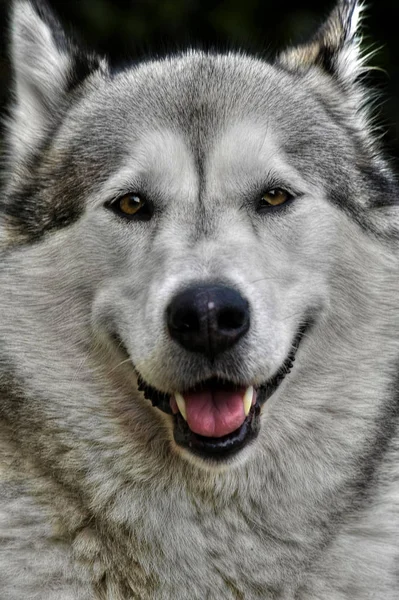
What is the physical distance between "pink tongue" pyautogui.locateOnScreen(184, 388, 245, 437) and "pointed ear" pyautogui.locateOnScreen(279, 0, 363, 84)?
1794mm

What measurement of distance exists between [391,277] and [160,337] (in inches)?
47.2

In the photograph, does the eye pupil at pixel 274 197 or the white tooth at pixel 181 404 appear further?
the eye pupil at pixel 274 197

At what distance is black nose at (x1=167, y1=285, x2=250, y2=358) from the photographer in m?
Result: 3.56

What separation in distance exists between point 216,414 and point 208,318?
0.41m

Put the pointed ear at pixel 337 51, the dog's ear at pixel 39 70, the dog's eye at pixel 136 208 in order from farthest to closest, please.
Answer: the pointed ear at pixel 337 51 → the dog's ear at pixel 39 70 → the dog's eye at pixel 136 208

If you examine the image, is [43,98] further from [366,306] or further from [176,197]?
[366,306]

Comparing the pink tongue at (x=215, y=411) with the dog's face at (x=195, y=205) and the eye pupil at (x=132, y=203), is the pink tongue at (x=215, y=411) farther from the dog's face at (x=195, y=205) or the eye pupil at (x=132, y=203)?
the eye pupil at (x=132, y=203)

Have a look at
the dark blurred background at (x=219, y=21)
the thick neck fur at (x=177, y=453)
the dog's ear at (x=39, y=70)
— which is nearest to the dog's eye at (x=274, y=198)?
the thick neck fur at (x=177, y=453)

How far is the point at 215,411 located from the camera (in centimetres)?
375

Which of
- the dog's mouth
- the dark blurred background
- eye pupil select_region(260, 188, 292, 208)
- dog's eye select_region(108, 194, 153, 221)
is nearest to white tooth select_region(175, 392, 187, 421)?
the dog's mouth

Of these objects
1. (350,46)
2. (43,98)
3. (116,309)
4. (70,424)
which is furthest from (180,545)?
Answer: (350,46)

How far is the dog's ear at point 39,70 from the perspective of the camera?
4.61 meters

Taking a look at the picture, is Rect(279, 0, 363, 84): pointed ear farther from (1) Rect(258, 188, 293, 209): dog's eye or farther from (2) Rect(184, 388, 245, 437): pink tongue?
(2) Rect(184, 388, 245, 437): pink tongue

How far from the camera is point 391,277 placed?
435cm
